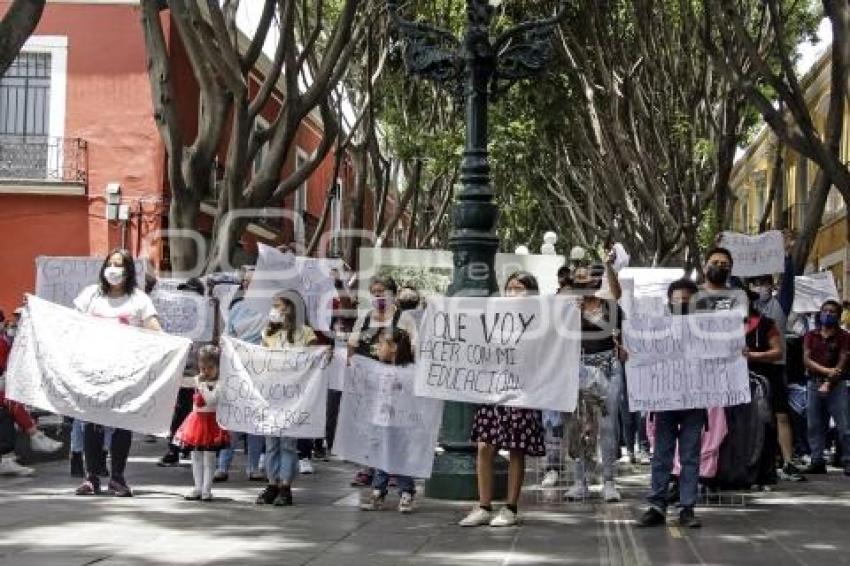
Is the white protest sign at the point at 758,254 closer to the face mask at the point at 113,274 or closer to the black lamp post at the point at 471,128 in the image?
the black lamp post at the point at 471,128

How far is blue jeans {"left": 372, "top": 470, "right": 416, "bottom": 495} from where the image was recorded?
9773mm

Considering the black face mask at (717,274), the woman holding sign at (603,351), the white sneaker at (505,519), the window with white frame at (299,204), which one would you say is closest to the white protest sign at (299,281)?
the woman holding sign at (603,351)

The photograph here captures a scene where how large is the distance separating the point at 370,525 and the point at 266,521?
2.30ft

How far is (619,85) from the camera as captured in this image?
22.8m

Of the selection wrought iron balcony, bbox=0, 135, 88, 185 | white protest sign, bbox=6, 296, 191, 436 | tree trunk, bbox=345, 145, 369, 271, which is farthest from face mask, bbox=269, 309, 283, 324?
wrought iron balcony, bbox=0, 135, 88, 185

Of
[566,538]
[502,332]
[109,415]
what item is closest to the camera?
[566,538]

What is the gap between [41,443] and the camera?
40.4 feet

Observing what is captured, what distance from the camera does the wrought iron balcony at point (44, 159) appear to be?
89.6 ft

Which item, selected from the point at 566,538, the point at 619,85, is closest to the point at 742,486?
the point at 566,538

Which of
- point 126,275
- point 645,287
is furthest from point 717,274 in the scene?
point 645,287

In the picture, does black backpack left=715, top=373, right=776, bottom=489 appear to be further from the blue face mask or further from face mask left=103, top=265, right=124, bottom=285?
face mask left=103, top=265, right=124, bottom=285

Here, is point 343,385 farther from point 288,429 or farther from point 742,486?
point 742,486

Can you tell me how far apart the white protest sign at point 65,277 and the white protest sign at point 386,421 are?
4.46 m

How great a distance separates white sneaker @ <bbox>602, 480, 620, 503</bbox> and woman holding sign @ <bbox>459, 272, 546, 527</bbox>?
1.40m
